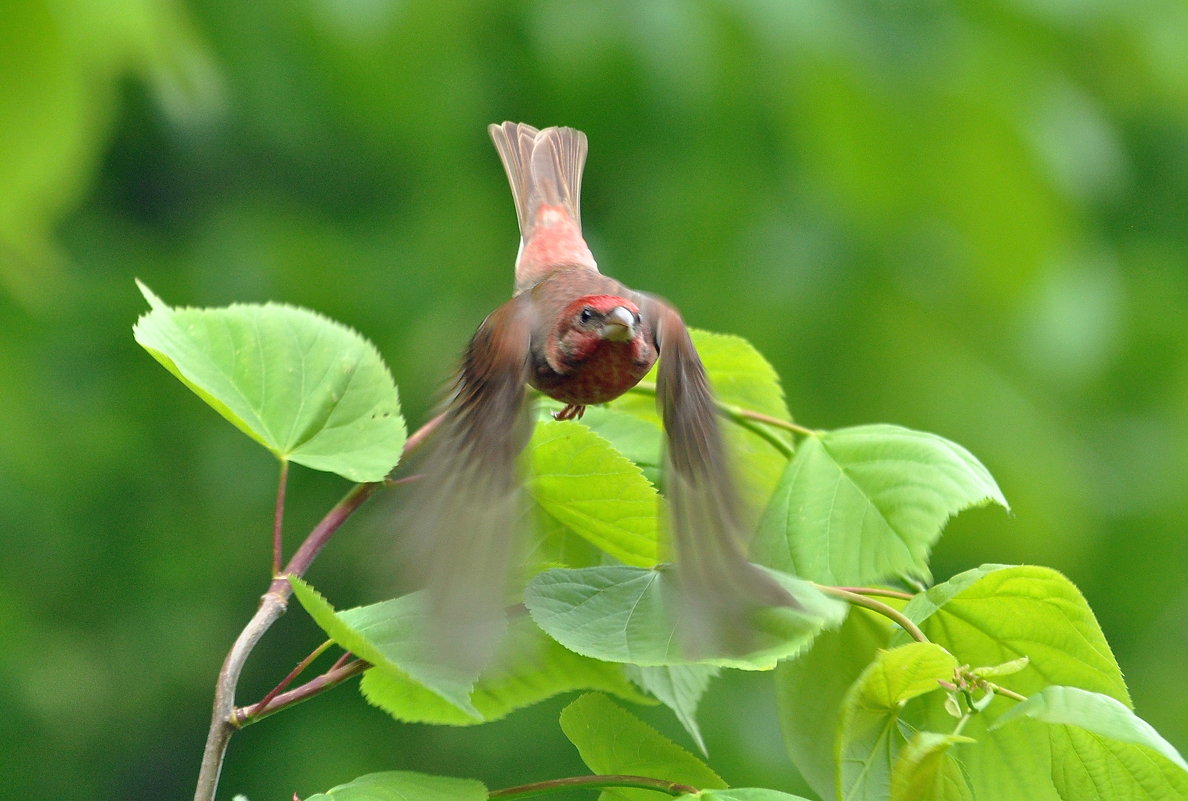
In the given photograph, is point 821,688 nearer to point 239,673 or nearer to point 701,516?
point 701,516

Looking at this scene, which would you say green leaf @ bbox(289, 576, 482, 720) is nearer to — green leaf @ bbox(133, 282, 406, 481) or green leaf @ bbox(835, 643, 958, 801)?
green leaf @ bbox(133, 282, 406, 481)

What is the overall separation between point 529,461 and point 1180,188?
6.26 metres

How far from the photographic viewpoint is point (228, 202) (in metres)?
6.46

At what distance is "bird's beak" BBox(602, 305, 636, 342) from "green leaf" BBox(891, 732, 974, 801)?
70cm

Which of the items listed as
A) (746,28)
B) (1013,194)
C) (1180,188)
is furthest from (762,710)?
(1180,188)

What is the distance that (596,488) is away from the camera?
1.68m

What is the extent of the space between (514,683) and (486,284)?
3.49 m

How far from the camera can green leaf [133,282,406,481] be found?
1.80 metres

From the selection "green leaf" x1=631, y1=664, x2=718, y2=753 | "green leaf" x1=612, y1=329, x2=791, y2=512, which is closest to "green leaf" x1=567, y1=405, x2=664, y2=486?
"green leaf" x1=612, y1=329, x2=791, y2=512

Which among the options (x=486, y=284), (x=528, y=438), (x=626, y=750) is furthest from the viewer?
(x=486, y=284)

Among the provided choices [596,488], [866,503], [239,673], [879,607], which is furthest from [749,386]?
[239,673]

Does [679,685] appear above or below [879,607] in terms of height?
below

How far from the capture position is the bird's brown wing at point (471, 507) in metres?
1.54

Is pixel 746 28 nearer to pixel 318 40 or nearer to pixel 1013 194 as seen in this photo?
pixel 1013 194
